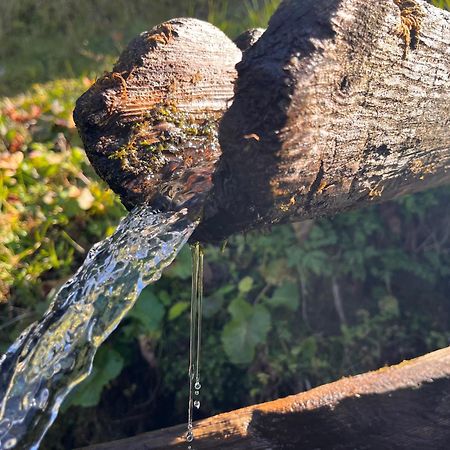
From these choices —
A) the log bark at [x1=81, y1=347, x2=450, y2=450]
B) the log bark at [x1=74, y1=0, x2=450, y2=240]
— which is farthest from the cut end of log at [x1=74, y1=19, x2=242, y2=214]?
the log bark at [x1=81, y1=347, x2=450, y2=450]

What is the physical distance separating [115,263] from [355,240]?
5.93 feet

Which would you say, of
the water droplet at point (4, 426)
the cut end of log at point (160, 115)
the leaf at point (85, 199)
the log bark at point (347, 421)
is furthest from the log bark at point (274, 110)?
the leaf at point (85, 199)

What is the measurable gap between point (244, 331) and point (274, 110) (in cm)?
173

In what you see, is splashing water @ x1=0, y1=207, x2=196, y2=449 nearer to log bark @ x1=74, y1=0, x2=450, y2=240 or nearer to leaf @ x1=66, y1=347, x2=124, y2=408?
log bark @ x1=74, y1=0, x2=450, y2=240

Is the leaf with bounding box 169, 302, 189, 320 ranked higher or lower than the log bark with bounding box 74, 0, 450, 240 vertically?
lower

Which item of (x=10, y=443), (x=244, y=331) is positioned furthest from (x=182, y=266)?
(x=10, y=443)

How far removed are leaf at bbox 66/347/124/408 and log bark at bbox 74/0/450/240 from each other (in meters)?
1.43

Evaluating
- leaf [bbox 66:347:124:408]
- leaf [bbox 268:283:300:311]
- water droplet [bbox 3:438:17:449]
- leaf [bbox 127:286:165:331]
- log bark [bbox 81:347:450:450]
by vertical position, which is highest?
water droplet [bbox 3:438:17:449]

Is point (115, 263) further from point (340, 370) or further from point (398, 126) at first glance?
point (340, 370)

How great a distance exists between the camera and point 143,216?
1.34 meters

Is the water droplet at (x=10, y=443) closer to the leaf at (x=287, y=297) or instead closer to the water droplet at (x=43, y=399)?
the water droplet at (x=43, y=399)

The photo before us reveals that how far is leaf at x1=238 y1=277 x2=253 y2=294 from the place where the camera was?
2795mm

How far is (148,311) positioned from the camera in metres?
2.66

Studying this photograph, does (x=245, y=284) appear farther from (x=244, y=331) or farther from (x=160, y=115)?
(x=160, y=115)
